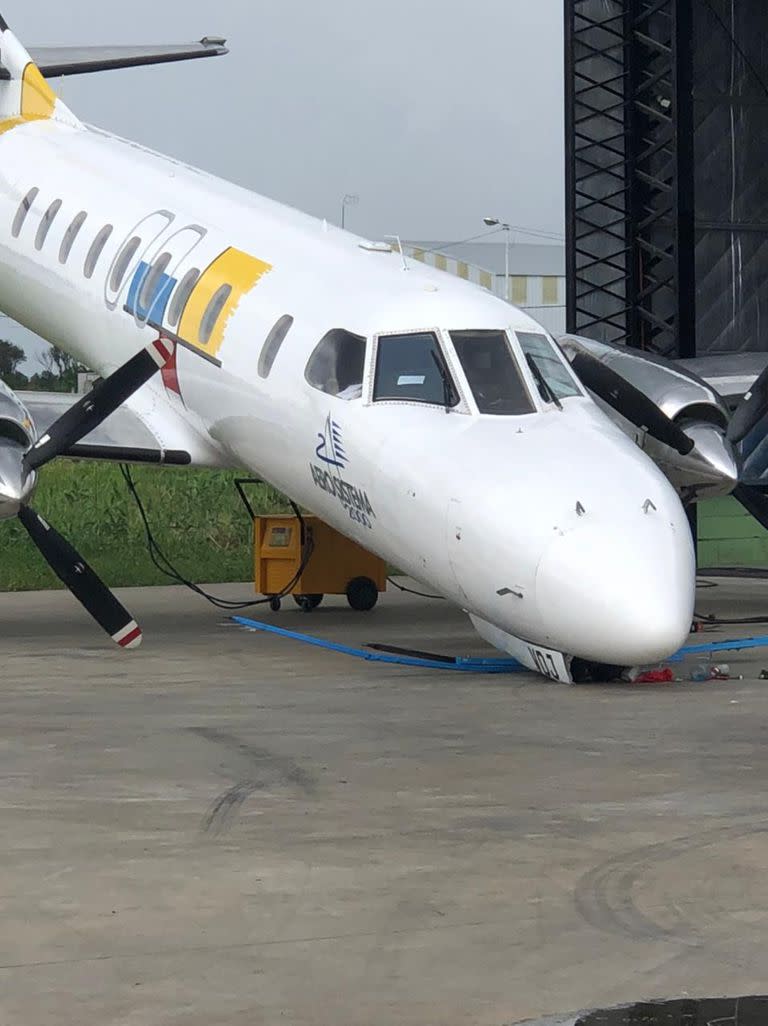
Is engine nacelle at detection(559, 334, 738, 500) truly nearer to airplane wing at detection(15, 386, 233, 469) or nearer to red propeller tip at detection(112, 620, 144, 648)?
airplane wing at detection(15, 386, 233, 469)

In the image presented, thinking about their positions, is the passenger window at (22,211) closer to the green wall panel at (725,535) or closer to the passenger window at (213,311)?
the passenger window at (213,311)

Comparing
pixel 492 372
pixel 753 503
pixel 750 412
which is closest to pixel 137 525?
pixel 753 503

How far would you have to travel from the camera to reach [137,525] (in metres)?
31.9

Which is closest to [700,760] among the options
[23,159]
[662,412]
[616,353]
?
[662,412]

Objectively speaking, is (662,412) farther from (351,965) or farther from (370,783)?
(351,965)

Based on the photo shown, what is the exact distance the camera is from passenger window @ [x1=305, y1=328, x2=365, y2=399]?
46.1ft

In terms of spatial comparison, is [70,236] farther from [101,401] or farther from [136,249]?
[101,401]

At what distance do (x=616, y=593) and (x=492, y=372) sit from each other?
8.89 ft

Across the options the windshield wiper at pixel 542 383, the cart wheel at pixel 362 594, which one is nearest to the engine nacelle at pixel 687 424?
the windshield wiper at pixel 542 383

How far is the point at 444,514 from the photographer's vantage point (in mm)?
12656

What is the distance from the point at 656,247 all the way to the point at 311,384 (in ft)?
44.2

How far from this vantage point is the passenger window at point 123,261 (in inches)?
713

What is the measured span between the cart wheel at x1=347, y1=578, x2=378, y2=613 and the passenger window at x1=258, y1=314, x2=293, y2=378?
5023mm

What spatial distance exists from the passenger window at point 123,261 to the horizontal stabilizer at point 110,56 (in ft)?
22.4
